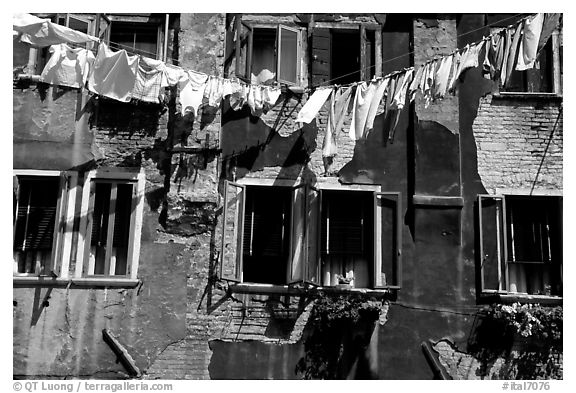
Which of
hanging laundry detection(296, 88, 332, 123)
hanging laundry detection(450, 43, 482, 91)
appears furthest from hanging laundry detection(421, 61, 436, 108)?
hanging laundry detection(296, 88, 332, 123)

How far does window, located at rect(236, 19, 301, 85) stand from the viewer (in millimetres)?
12125

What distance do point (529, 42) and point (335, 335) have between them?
182 inches

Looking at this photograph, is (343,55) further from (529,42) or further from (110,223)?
(110,223)

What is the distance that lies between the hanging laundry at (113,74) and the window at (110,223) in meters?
1.47

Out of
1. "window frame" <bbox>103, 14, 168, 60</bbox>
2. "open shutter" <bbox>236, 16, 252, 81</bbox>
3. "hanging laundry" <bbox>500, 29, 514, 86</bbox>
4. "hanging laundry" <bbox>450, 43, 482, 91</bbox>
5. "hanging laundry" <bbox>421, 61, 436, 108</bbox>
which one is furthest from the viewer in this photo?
"window frame" <bbox>103, 14, 168, 60</bbox>

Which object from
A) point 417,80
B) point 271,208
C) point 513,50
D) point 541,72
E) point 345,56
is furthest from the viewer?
point 345,56

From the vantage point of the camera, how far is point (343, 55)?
40.7 ft

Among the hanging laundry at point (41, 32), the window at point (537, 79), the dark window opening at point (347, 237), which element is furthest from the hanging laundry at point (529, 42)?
the hanging laundry at point (41, 32)

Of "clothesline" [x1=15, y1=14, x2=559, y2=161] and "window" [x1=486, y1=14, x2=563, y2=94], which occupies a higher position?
"window" [x1=486, y1=14, x2=563, y2=94]

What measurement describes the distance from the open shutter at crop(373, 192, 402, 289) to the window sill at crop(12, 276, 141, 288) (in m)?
3.43

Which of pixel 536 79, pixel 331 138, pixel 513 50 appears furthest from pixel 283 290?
pixel 536 79

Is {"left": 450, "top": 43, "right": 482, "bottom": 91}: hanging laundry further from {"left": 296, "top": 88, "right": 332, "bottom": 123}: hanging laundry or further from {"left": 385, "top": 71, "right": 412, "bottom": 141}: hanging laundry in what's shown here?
{"left": 296, "top": 88, "right": 332, "bottom": 123}: hanging laundry

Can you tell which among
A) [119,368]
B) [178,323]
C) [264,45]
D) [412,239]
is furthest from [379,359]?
[264,45]

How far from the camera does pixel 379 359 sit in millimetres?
10836
